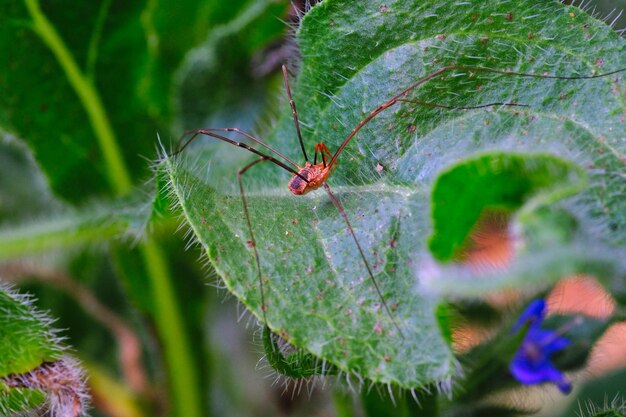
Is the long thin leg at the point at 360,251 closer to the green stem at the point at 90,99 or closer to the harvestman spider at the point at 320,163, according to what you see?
the harvestman spider at the point at 320,163

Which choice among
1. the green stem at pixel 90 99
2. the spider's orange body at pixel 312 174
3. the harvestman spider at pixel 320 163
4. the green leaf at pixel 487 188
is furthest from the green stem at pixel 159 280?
the green leaf at pixel 487 188

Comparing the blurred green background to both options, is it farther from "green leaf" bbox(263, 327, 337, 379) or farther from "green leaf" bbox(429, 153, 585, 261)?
"green leaf" bbox(429, 153, 585, 261)

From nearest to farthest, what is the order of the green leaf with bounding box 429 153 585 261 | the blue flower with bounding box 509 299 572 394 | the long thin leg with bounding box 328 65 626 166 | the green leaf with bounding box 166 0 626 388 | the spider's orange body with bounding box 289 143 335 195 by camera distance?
the green leaf with bounding box 429 153 585 261, the green leaf with bounding box 166 0 626 388, the long thin leg with bounding box 328 65 626 166, the blue flower with bounding box 509 299 572 394, the spider's orange body with bounding box 289 143 335 195

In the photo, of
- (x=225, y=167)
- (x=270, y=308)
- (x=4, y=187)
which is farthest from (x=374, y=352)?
(x=4, y=187)

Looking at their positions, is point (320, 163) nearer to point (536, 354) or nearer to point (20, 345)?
point (536, 354)

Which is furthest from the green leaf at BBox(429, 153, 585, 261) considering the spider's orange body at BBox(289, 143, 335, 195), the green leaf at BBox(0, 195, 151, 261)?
the green leaf at BBox(0, 195, 151, 261)

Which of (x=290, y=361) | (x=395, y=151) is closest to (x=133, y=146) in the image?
(x=395, y=151)

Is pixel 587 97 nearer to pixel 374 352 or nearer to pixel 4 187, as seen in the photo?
pixel 374 352
